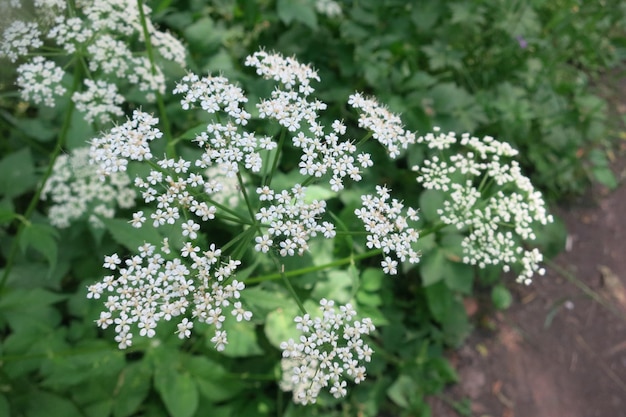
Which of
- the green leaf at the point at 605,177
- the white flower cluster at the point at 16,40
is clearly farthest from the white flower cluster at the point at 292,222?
the green leaf at the point at 605,177

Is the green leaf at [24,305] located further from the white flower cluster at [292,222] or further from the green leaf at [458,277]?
the green leaf at [458,277]

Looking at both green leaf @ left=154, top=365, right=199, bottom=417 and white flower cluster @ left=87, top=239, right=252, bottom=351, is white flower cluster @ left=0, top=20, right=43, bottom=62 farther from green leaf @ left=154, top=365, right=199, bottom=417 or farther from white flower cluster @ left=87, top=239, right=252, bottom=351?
green leaf @ left=154, top=365, right=199, bottom=417

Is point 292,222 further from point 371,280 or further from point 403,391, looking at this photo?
point 403,391

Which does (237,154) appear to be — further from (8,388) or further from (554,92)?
(554,92)

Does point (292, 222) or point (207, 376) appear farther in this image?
point (207, 376)

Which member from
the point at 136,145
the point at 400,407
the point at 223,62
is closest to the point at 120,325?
the point at 136,145

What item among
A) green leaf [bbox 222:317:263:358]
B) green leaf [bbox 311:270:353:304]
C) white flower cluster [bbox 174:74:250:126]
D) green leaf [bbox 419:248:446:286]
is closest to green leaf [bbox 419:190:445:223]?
green leaf [bbox 419:248:446:286]

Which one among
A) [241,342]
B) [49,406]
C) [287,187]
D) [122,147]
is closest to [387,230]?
[122,147]
